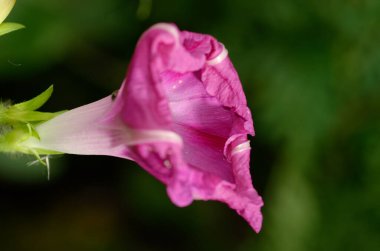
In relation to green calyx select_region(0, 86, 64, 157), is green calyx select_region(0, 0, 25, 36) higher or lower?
higher

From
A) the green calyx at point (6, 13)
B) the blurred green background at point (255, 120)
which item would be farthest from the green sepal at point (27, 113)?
the blurred green background at point (255, 120)

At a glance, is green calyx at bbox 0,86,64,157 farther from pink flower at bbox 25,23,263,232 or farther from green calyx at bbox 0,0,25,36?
green calyx at bbox 0,0,25,36

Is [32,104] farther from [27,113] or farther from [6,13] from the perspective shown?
[6,13]

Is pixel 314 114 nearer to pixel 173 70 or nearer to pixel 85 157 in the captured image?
pixel 85 157

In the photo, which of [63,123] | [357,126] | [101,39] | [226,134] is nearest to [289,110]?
[357,126]

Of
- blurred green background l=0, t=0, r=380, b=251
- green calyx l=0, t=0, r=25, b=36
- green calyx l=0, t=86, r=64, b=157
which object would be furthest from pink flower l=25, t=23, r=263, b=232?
blurred green background l=0, t=0, r=380, b=251
